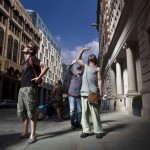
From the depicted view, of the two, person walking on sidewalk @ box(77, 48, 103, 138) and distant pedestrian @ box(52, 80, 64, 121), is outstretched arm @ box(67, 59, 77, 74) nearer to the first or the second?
person walking on sidewalk @ box(77, 48, 103, 138)

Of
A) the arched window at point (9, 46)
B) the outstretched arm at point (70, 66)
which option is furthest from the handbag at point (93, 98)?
the arched window at point (9, 46)

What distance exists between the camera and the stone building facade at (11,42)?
1453 inches

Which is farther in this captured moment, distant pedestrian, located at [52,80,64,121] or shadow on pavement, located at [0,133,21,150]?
distant pedestrian, located at [52,80,64,121]

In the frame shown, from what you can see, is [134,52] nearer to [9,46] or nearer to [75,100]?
[75,100]

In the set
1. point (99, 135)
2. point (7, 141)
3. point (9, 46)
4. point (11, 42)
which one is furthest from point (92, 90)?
point (11, 42)

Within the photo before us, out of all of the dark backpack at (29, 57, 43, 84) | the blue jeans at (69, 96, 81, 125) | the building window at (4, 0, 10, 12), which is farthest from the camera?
the building window at (4, 0, 10, 12)

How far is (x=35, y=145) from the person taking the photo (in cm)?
382

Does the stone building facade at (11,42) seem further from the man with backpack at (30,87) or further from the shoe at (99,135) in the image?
the shoe at (99,135)

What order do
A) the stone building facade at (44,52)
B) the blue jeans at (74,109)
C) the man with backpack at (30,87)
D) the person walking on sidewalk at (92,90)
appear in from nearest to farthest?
1. the man with backpack at (30,87)
2. the person walking on sidewalk at (92,90)
3. the blue jeans at (74,109)
4. the stone building facade at (44,52)

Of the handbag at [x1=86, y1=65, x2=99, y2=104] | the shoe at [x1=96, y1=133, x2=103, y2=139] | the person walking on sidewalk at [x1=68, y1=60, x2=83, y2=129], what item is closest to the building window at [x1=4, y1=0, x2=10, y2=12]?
the person walking on sidewalk at [x1=68, y1=60, x2=83, y2=129]

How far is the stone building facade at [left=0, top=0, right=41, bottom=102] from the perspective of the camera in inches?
1453

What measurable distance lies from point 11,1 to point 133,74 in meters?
34.3

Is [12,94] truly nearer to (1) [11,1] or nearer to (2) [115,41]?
(1) [11,1]

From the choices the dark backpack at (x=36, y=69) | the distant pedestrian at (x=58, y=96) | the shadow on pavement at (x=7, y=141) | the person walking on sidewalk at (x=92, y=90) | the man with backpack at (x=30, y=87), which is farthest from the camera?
the distant pedestrian at (x=58, y=96)
